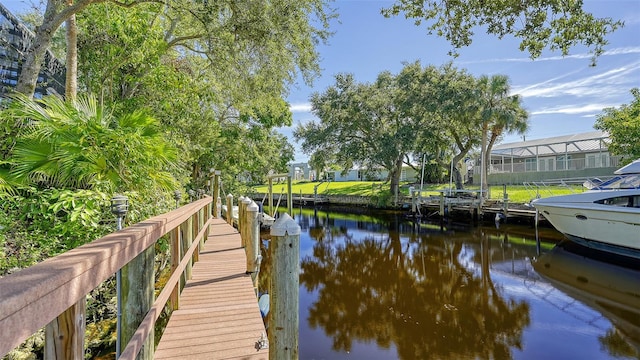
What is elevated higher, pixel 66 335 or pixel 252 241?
pixel 66 335

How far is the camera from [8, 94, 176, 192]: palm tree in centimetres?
417

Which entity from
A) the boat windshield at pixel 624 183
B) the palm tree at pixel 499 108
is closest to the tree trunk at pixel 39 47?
the boat windshield at pixel 624 183

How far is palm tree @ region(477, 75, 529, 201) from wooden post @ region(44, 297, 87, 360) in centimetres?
2569

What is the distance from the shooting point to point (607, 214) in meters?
11.7

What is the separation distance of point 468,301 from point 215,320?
7379mm

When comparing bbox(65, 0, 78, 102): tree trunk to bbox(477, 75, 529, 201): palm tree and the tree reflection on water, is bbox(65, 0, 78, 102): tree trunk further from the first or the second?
bbox(477, 75, 529, 201): palm tree

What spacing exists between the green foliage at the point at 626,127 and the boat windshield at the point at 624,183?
7.99m

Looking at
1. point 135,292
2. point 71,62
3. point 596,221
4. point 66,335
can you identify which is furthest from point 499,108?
point 66,335

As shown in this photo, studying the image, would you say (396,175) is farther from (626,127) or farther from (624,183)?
(624,183)

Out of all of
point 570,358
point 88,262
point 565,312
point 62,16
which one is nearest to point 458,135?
point 565,312

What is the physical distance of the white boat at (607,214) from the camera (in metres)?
11.1

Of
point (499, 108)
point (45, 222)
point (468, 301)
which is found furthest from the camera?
point (499, 108)

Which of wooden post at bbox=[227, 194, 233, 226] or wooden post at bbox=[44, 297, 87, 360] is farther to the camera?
wooden post at bbox=[227, 194, 233, 226]

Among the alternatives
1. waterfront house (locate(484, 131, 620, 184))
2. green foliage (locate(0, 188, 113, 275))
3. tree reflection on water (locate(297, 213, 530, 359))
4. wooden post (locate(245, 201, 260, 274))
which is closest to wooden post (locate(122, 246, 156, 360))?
green foliage (locate(0, 188, 113, 275))
